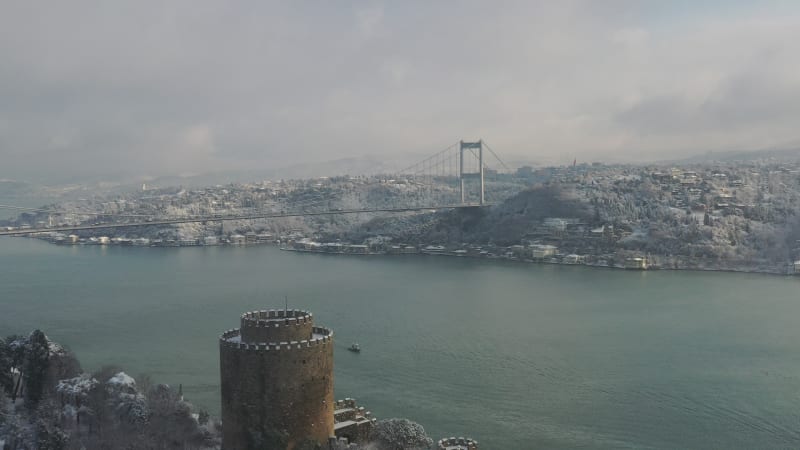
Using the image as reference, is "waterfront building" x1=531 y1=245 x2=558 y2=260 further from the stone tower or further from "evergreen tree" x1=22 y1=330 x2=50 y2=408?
the stone tower

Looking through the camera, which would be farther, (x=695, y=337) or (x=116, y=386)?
(x=695, y=337)

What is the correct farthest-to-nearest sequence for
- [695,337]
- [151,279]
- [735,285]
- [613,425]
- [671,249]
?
[671,249] → [151,279] → [735,285] → [695,337] → [613,425]

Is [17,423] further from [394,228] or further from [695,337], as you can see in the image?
[394,228]

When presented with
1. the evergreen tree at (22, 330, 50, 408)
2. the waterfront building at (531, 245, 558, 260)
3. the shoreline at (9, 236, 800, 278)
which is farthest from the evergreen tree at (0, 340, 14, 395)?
the waterfront building at (531, 245, 558, 260)

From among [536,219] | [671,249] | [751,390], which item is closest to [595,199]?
[536,219]

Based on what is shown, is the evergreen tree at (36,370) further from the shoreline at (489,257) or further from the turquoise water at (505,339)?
the shoreline at (489,257)

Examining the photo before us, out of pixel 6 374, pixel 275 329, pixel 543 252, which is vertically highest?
pixel 275 329

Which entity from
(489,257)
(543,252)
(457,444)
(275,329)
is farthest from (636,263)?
(275,329)

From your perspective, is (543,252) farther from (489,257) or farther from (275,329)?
(275,329)
